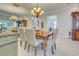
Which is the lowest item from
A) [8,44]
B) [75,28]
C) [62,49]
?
[62,49]

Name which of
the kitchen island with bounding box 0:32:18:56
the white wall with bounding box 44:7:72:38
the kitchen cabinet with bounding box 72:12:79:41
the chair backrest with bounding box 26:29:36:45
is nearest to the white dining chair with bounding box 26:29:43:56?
the chair backrest with bounding box 26:29:36:45

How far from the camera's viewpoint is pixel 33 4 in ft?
7.61

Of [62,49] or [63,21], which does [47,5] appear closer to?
[63,21]

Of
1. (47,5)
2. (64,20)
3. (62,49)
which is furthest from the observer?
(62,49)

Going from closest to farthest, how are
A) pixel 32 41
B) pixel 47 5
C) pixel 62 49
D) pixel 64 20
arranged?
pixel 47 5 < pixel 64 20 < pixel 62 49 < pixel 32 41

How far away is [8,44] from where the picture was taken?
2.48 m

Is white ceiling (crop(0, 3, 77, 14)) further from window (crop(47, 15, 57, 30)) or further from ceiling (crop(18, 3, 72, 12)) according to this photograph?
window (crop(47, 15, 57, 30))

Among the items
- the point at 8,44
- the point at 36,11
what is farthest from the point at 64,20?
the point at 8,44

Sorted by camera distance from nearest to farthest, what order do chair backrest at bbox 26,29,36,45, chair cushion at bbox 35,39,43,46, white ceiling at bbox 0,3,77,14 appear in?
white ceiling at bbox 0,3,77,14 < chair cushion at bbox 35,39,43,46 < chair backrest at bbox 26,29,36,45

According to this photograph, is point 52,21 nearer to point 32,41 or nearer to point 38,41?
point 38,41

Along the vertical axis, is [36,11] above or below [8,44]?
above

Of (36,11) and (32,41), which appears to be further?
(32,41)

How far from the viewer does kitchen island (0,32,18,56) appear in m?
2.36

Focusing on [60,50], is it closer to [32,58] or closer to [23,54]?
[32,58]
